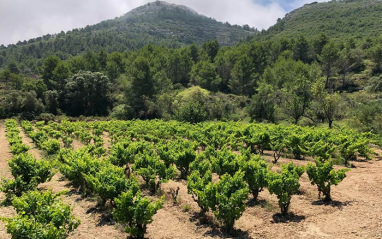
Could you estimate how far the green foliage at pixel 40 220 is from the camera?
6481mm

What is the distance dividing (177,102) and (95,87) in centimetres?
2241

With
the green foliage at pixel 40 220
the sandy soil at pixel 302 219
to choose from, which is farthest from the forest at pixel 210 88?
the green foliage at pixel 40 220

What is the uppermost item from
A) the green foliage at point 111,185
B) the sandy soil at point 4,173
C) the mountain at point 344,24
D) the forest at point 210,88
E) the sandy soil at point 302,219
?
the mountain at point 344,24

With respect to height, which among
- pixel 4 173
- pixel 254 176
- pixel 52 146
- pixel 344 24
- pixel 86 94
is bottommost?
pixel 4 173

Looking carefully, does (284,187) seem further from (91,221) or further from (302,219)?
(91,221)

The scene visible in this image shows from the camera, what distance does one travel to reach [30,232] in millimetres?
6473

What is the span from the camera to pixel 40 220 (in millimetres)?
7383

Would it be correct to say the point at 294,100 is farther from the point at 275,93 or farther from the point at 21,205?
the point at 21,205

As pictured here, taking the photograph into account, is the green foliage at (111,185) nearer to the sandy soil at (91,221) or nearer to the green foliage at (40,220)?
the sandy soil at (91,221)

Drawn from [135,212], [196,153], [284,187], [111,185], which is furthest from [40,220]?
[196,153]

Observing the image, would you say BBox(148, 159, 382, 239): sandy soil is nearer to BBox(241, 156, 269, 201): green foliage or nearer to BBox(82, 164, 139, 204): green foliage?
BBox(241, 156, 269, 201): green foliage

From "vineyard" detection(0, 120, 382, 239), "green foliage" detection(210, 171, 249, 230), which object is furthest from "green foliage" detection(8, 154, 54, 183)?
"green foliage" detection(210, 171, 249, 230)

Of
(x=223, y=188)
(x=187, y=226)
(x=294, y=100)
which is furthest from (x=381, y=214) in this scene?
(x=294, y=100)

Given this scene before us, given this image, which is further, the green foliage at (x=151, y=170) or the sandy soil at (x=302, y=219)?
the green foliage at (x=151, y=170)
